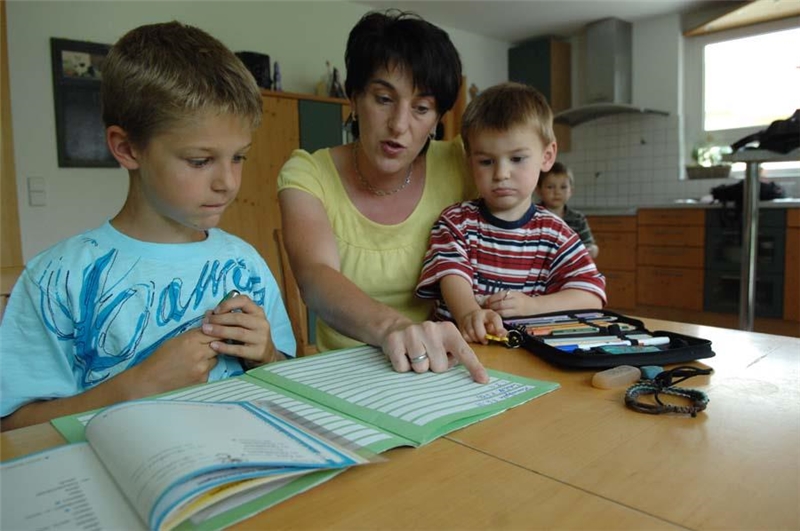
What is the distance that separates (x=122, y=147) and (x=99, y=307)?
0.26m

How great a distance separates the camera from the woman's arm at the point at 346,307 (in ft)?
2.47

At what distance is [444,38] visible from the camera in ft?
4.13

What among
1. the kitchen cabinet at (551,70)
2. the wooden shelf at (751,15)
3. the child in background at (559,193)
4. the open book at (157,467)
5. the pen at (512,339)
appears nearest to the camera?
the open book at (157,467)

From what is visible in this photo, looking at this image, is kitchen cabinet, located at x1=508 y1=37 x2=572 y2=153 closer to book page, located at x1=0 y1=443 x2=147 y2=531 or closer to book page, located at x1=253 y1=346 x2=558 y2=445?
book page, located at x1=253 y1=346 x2=558 y2=445

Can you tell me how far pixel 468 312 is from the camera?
108cm

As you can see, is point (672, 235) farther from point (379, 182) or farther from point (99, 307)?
point (99, 307)

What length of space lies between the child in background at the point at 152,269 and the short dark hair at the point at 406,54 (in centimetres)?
34

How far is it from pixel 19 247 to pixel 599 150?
4906 millimetres

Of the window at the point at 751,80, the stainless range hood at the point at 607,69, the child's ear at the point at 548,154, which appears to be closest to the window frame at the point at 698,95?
the window at the point at 751,80

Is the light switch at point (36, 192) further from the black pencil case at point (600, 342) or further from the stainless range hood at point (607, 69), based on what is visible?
the stainless range hood at point (607, 69)

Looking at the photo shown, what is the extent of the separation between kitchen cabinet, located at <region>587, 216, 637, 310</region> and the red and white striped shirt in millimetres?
3708

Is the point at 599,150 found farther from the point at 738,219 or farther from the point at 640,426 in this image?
the point at 640,426

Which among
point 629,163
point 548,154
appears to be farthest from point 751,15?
point 548,154

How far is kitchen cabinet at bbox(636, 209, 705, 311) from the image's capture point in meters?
4.30
